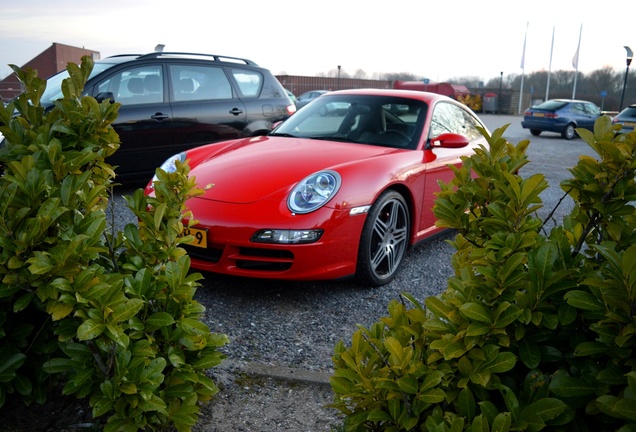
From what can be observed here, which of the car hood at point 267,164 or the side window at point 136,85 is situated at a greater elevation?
the side window at point 136,85

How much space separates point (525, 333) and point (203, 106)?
6786mm

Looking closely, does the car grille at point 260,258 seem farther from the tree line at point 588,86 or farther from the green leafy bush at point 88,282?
the tree line at point 588,86

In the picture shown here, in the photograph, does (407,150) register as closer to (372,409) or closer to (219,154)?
(219,154)

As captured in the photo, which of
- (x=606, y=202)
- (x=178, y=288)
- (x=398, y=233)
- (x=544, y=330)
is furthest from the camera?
(x=398, y=233)

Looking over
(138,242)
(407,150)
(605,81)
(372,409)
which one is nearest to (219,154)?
(407,150)

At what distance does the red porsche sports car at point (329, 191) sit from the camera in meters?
3.78

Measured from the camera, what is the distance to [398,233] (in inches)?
175

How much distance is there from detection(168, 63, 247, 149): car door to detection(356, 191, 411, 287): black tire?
394 cm

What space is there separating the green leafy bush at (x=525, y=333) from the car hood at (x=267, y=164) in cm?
225

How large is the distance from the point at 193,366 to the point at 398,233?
2.43 m

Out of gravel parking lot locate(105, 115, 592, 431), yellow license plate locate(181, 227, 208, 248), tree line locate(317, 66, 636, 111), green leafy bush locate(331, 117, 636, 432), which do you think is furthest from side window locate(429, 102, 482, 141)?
tree line locate(317, 66, 636, 111)

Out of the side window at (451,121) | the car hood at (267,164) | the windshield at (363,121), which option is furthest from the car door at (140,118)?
the side window at (451,121)

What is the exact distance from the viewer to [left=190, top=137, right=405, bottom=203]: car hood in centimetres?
397

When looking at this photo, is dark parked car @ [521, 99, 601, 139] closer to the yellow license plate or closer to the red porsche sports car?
the red porsche sports car
